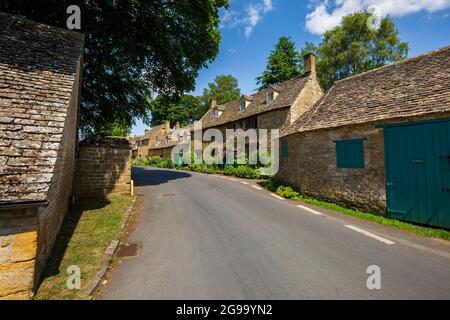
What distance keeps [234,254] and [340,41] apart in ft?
104

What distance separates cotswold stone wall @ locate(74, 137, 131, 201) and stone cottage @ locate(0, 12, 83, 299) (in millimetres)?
5731

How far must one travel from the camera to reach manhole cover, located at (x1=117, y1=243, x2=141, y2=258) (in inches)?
210

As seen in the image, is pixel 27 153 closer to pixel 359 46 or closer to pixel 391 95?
pixel 391 95

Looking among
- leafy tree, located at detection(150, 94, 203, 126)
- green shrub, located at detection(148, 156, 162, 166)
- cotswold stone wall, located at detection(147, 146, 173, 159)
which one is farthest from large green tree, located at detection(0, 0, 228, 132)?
leafy tree, located at detection(150, 94, 203, 126)

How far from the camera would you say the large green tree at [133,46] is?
1258cm

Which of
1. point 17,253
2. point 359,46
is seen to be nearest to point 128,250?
point 17,253

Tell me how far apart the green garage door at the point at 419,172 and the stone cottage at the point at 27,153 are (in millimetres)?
9988

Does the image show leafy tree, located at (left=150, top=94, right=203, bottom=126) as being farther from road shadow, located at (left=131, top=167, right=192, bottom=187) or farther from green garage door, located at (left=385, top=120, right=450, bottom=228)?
green garage door, located at (left=385, top=120, right=450, bottom=228)

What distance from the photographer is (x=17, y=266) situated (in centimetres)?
371

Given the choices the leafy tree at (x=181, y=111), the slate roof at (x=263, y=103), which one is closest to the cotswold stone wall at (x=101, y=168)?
the slate roof at (x=263, y=103)

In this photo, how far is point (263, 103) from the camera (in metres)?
25.0

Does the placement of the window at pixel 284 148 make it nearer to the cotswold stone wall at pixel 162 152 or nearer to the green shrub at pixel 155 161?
the cotswold stone wall at pixel 162 152

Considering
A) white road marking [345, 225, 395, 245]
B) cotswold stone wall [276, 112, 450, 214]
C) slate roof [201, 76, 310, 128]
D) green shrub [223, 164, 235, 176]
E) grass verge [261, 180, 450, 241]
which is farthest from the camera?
green shrub [223, 164, 235, 176]
